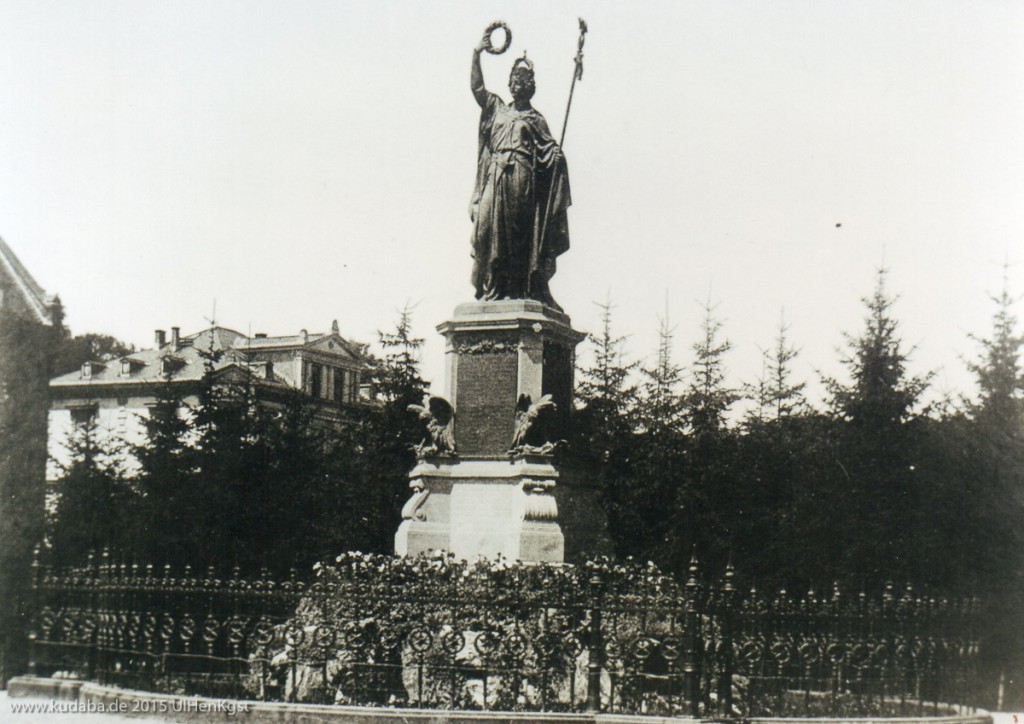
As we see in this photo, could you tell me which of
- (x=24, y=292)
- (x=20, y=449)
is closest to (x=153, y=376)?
(x=24, y=292)

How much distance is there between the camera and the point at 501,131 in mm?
11625

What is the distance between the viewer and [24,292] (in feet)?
90.4

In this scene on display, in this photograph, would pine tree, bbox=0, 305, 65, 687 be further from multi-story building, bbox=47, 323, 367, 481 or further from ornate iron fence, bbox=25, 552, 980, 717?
multi-story building, bbox=47, 323, 367, 481

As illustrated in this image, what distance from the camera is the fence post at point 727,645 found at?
8172 mm

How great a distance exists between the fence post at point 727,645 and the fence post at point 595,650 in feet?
3.09

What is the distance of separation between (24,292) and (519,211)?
20530 mm

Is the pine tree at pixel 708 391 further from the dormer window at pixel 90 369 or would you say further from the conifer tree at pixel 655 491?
the dormer window at pixel 90 369

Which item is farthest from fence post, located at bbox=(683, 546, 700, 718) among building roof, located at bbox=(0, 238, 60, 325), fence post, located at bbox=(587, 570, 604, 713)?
building roof, located at bbox=(0, 238, 60, 325)

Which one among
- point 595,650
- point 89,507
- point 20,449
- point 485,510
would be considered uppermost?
point 20,449

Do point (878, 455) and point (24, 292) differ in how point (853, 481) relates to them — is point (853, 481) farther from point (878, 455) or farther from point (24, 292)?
point (24, 292)

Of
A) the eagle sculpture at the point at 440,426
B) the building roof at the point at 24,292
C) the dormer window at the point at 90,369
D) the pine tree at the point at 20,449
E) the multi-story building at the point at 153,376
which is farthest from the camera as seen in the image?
the dormer window at the point at 90,369

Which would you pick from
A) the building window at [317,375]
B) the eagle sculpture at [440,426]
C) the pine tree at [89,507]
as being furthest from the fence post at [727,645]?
the building window at [317,375]

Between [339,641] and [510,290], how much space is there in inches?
166

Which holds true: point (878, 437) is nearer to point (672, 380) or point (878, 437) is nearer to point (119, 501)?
point (672, 380)
